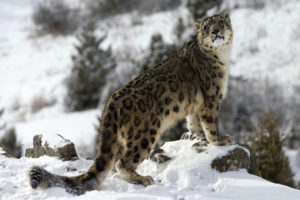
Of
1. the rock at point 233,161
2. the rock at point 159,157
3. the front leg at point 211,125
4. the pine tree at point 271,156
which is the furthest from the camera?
the pine tree at point 271,156

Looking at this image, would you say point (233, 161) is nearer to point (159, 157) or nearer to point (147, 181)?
point (159, 157)

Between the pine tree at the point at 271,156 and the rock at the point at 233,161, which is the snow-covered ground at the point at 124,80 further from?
the pine tree at the point at 271,156

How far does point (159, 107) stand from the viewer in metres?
5.54

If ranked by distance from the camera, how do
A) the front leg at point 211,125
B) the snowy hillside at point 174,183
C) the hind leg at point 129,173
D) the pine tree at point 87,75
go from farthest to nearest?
the pine tree at point 87,75
the front leg at point 211,125
the hind leg at point 129,173
the snowy hillside at point 174,183

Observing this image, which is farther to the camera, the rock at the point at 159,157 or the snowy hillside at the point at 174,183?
the rock at the point at 159,157

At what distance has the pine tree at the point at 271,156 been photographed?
1006 cm

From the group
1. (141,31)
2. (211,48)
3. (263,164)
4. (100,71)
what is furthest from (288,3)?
(211,48)

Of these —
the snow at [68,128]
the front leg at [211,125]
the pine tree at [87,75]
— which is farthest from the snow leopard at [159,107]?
the pine tree at [87,75]

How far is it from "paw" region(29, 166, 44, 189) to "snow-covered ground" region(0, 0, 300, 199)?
0.20 metres

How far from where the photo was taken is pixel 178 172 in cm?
570

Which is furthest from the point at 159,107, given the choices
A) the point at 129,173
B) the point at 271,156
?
the point at 271,156

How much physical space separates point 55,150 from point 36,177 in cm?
165

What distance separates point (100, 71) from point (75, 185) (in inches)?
769

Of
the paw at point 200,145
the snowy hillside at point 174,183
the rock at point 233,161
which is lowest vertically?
the snowy hillside at point 174,183
